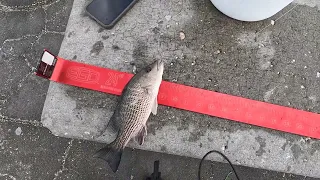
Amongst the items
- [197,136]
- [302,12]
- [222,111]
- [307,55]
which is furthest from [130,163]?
[302,12]

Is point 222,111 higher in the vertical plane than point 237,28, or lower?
lower

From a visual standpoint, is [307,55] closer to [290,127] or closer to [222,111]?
[290,127]

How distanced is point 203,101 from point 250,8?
0.77m

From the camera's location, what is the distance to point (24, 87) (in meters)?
2.88

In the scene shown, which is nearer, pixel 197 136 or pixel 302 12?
pixel 197 136

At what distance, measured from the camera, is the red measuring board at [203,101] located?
2854 millimetres

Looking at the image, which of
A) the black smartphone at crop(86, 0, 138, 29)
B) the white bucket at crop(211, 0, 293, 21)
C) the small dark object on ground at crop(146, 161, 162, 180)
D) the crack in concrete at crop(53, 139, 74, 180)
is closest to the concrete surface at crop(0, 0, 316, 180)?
the crack in concrete at crop(53, 139, 74, 180)

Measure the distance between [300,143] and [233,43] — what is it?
0.93m

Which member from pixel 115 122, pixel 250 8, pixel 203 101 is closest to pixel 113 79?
pixel 115 122

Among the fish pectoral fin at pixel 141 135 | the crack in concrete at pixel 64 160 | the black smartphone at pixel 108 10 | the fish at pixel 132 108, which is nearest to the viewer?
the fish at pixel 132 108

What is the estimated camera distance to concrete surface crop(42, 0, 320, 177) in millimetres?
2834

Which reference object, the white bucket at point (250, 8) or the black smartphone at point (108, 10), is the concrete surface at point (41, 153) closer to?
the black smartphone at point (108, 10)

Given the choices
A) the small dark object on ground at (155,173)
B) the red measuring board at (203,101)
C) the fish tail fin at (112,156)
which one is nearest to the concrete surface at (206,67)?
the red measuring board at (203,101)

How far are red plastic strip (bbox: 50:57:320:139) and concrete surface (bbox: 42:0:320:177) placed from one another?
0.16 feet
